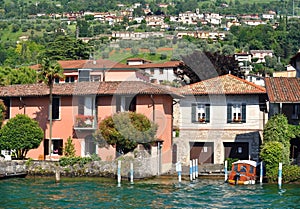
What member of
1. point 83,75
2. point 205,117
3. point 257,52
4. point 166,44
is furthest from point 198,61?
point 257,52

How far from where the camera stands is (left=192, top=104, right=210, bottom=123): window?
5122 centimetres

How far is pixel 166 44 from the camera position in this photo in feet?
460

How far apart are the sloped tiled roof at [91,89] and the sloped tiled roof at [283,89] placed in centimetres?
658

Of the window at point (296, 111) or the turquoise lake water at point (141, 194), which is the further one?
the window at point (296, 111)

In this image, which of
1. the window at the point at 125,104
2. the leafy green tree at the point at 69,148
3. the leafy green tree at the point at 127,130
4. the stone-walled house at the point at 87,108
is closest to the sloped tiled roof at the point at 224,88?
the stone-walled house at the point at 87,108

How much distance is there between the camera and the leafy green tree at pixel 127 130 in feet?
154

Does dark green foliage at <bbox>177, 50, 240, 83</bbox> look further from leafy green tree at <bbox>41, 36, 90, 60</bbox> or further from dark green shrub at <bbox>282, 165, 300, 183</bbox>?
dark green shrub at <bbox>282, 165, 300, 183</bbox>

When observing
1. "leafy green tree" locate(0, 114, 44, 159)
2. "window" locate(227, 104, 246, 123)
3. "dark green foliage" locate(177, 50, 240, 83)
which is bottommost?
"leafy green tree" locate(0, 114, 44, 159)

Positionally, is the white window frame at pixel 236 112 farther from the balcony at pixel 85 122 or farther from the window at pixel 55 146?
the window at pixel 55 146

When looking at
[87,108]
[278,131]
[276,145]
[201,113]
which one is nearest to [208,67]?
[201,113]

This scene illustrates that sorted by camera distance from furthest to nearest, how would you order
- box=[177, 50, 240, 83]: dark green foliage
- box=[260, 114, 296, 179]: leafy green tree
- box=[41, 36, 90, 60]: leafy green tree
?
box=[41, 36, 90, 60]: leafy green tree, box=[177, 50, 240, 83]: dark green foliage, box=[260, 114, 296, 179]: leafy green tree

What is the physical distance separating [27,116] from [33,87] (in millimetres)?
4407

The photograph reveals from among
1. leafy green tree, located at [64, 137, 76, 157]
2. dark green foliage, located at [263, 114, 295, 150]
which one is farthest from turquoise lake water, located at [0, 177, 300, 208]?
leafy green tree, located at [64, 137, 76, 157]

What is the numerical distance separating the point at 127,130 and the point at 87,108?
5321 millimetres
